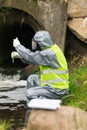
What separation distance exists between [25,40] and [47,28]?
304 centimetres

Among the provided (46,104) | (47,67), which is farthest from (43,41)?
(46,104)

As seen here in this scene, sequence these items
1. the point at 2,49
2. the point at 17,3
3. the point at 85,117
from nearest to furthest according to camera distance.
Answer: the point at 85,117 < the point at 17,3 < the point at 2,49

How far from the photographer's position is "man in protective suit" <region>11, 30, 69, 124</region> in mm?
7992

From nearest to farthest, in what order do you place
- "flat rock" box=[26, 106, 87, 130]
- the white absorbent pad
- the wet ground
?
"flat rock" box=[26, 106, 87, 130] < the white absorbent pad < the wet ground

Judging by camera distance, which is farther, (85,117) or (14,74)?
(14,74)

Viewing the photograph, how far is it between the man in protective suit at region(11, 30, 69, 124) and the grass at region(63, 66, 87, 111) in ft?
1.77

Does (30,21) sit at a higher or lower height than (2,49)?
higher

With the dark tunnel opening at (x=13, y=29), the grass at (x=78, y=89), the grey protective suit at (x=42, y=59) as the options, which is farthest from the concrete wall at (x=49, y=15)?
the grey protective suit at (x=42, y=59)

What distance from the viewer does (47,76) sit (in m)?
8.08

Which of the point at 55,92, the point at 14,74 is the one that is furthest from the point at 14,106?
the point at 14,74

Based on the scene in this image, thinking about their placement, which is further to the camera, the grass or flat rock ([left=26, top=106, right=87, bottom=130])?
the grass

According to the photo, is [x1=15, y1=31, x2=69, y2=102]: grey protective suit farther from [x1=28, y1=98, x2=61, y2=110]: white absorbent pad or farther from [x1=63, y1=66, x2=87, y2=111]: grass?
[x1=28, y1=98, x2=61, y2=110]: white absorbent pad

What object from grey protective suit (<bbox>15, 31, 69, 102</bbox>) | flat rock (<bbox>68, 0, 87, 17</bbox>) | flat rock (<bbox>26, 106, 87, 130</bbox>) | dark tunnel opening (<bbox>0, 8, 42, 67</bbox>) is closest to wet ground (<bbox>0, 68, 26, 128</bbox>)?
grey protective suit (<bbox>15, 31, 69, 102</bbox>)

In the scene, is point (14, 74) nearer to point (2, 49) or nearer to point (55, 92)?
point (2, 49)
